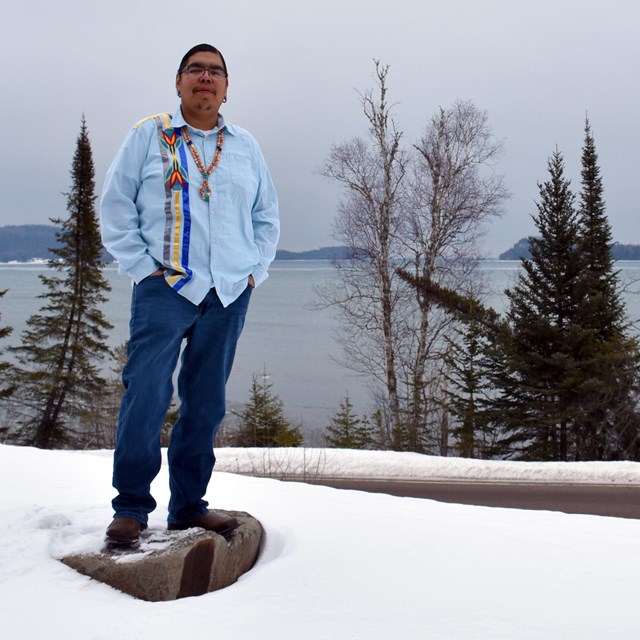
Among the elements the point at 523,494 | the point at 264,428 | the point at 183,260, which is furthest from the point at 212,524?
the point at 264,428

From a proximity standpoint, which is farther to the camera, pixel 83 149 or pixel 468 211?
pixel 83 149

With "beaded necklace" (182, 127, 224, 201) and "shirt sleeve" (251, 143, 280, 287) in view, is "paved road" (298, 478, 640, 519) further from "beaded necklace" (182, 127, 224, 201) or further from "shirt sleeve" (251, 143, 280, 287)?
"beaded necklace" (182, 127, 224, 201)

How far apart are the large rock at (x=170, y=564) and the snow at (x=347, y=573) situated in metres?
0.06

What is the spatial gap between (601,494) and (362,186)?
43.0 feet

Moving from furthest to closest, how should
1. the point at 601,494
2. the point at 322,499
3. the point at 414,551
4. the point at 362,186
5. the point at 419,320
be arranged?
the point at 419,320
the point at 362,186
the point at 601,494
the point at 322,499
the point at 414,551

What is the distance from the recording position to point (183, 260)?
3.20m

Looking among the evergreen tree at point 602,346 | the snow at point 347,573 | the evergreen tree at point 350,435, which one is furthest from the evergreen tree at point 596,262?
the snow at point 347,573

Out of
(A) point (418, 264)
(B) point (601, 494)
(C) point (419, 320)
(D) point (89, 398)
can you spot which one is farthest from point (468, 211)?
(D) point (89, 398)

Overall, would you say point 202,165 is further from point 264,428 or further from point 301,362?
point 301,362

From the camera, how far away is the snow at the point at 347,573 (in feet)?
9.16

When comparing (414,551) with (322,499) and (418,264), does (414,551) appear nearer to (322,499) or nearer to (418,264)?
(322,499)

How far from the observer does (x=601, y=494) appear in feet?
38.5

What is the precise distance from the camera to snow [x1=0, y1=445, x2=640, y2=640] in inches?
110

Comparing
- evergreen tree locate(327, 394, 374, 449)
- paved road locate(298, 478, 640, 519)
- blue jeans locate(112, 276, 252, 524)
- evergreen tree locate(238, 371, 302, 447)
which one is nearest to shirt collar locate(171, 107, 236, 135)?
blue jeans locate(112, 276, 252, 524)
